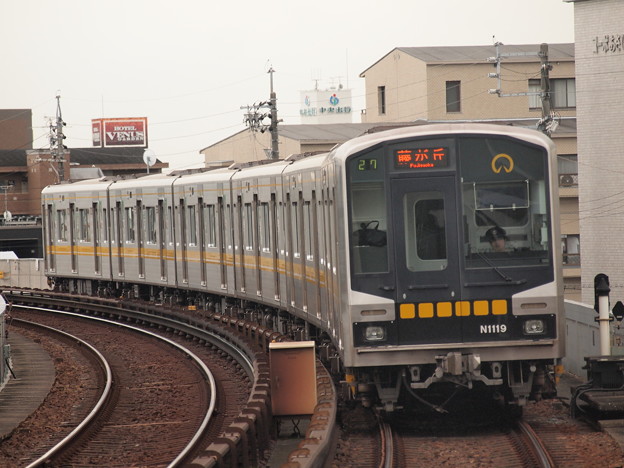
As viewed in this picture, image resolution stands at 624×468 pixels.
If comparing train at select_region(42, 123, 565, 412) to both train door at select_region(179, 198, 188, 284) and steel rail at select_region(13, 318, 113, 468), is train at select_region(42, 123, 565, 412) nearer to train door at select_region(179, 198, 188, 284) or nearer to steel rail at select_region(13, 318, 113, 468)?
steel rail at select_region(13, 318, 113, 468)

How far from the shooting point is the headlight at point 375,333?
1128 cm

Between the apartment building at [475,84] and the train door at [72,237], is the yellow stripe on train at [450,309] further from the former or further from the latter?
the apartment building at [475,84]

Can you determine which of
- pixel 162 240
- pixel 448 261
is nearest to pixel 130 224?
pixel 162 240

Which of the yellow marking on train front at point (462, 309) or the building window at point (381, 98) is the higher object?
the building window at point (381, 98)

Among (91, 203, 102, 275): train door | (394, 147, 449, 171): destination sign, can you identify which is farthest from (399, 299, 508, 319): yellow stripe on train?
(91, 203, 102, 275): train door

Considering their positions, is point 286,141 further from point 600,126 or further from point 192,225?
point 192,225

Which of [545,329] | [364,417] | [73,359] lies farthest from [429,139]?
[73,359]

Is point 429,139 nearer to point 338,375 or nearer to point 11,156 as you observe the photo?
point 338,375

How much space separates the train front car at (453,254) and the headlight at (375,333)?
13 millimetres

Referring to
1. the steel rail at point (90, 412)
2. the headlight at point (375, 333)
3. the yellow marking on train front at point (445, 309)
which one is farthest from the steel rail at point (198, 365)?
the yellow marking on train front at point (445, 309)

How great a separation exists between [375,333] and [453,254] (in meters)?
1.05

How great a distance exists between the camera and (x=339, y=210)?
11.5 metres

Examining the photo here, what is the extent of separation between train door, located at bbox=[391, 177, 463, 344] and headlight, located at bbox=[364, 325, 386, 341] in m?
0.16

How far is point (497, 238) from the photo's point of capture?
11.4 m
